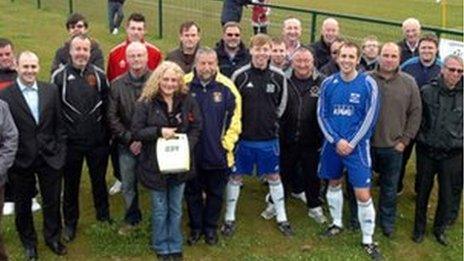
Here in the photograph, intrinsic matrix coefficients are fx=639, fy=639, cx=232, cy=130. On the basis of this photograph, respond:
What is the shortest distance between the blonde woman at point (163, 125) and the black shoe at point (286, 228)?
57.1 inches

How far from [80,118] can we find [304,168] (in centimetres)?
266

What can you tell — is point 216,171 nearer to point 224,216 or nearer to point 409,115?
point 224,216

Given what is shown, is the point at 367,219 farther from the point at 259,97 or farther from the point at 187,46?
the point at 187,46

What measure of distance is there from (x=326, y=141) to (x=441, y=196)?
1.51 m

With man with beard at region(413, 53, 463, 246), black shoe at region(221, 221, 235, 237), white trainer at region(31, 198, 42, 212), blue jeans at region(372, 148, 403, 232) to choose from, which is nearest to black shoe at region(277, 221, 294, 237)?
black shoe at region(221, 221, 235, 237)

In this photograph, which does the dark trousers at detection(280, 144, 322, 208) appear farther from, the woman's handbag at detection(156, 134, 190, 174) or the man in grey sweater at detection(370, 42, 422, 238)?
the woman's handbag at detection(156, 134, 190, 174)

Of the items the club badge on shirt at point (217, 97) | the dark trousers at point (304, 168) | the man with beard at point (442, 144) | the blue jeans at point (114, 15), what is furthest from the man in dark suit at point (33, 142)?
the blue jeans at point (114, 15)

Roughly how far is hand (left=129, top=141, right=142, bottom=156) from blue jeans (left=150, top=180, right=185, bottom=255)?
47cm

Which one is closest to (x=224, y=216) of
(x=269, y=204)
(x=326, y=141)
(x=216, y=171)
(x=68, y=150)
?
(x=269, y=204)

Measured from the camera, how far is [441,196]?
7.16 m

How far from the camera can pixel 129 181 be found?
6.82m

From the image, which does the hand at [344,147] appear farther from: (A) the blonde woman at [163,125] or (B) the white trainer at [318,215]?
(A) the blonde woman at [163,125]

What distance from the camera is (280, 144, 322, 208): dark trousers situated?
24.2ft

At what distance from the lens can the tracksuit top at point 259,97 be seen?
677 centimetres
